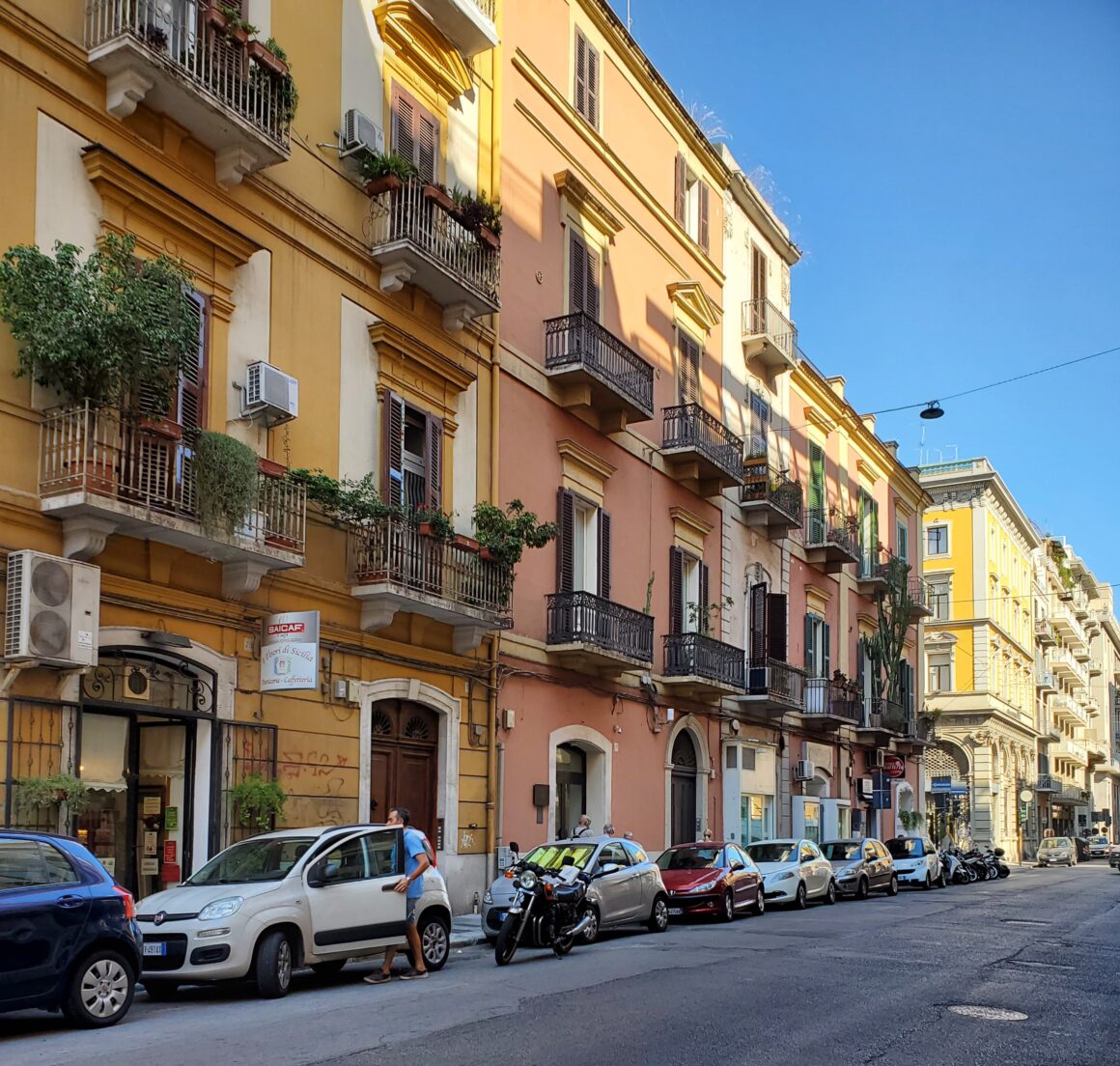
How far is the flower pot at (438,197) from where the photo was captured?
19.0 metres

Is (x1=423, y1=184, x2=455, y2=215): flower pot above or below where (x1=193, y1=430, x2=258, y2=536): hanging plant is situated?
above

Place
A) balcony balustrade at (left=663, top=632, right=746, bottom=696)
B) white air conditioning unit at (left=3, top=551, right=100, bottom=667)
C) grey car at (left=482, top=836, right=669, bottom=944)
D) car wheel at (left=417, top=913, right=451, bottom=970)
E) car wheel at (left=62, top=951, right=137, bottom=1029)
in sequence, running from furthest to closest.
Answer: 1. balcony balustrade at (left=663, top=632, right=746, bottom=696)
2. grey car at (left=482, top=836, right=669, bottom=944)
3. car wheel at (left=417, top=913, right=451, bottom=970)
4. white air conditioning unit at (left=3, top=551, right=100, bottom=667)
5. car wheel at (left=62, top=951, right=137, bottom=1029)

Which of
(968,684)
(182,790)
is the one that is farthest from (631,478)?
(968,684)

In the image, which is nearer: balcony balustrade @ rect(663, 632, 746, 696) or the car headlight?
the car headlight

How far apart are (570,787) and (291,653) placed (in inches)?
374

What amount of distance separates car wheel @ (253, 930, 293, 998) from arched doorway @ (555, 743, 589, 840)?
38.0 ft

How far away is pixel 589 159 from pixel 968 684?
44104 mm

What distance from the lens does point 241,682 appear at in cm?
1594

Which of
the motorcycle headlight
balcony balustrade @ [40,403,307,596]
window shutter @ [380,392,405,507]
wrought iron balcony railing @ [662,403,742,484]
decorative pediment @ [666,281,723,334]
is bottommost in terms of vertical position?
the motorcycle headlight

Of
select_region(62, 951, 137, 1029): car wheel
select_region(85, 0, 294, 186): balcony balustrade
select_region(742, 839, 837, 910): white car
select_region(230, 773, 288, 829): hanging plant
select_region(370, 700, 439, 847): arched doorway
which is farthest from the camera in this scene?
select_region(742, 839, 837, 910): white car

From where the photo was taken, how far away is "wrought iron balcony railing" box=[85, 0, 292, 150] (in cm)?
1438

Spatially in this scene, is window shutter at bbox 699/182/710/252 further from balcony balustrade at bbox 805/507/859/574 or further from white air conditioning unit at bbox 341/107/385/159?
white air conditioning unit at bbox 341/107/385/159

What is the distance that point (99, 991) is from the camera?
10203 millimetres

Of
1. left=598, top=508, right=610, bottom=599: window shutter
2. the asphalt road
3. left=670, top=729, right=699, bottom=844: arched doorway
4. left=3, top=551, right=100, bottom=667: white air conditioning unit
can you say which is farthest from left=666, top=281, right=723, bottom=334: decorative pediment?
left=3, top=551, right=100, bottom=667: white air conditioning unit
